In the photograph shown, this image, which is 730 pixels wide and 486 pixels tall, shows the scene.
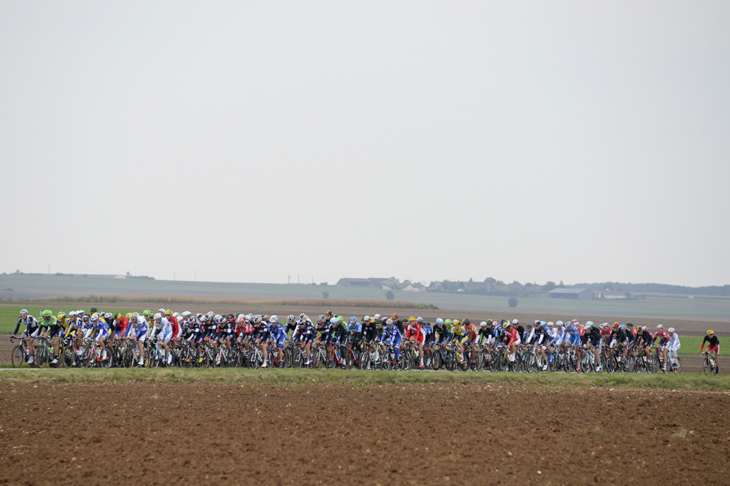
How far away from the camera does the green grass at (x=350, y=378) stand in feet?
77.5

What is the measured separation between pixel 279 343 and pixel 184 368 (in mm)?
3579

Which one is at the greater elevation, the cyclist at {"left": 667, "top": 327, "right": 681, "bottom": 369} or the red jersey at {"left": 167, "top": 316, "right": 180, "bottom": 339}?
the red jersey at {"left": 167, "top": 316, "right": 180, "bottom": 339}

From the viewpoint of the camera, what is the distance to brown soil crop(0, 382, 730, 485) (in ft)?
42.2

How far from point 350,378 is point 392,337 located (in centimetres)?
382

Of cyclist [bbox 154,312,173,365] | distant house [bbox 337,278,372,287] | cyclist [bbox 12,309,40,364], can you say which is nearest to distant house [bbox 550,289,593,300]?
distant house [bbox 337,278,372,287]

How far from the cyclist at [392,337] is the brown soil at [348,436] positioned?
20.0ft

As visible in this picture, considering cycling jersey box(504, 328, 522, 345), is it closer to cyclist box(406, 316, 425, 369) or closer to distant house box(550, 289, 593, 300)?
cyclist box(406, 316, 425, 369)

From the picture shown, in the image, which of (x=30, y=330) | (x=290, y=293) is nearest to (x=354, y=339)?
(x=30, y=330)

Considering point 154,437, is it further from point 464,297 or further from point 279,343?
point 464,297

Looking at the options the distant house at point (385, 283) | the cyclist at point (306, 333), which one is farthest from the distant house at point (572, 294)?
the cyclist at point (306, 333)

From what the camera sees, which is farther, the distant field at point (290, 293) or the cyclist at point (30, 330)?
the distant field at point (290, 293)

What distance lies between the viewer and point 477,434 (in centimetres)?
1611

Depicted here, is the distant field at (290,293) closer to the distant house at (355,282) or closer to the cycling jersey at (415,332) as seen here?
the distant house at (355,282)

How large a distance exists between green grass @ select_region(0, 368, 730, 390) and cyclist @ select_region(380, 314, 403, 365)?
1.87 meters
